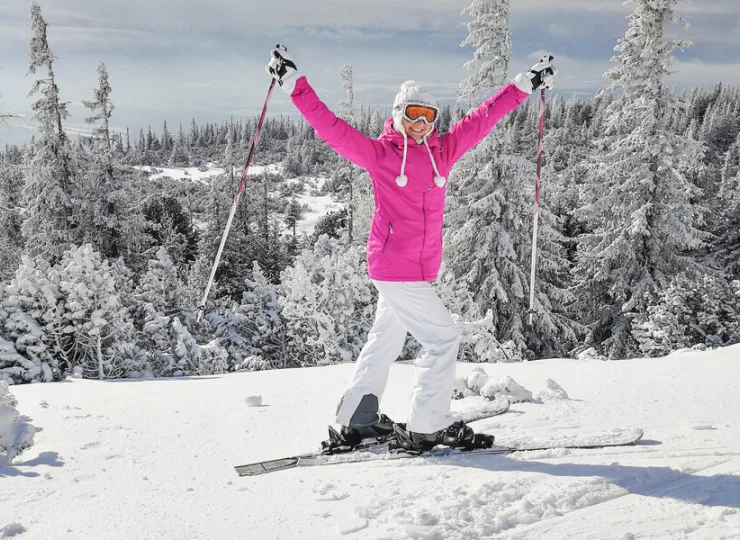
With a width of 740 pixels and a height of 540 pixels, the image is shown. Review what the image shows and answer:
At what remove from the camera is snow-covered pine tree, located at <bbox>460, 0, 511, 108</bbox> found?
1800 cm

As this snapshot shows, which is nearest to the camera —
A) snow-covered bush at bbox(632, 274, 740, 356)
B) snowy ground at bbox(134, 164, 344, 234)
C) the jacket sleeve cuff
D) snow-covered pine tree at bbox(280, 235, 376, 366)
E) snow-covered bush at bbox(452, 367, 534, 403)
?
the jacket sleeve cuff

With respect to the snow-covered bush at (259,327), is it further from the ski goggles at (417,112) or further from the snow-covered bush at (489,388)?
the ski goggles at (417,112)

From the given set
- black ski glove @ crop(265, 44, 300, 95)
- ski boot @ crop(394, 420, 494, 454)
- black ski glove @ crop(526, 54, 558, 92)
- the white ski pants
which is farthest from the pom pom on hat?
ski boot @ crop(394, 420, 494, 454)

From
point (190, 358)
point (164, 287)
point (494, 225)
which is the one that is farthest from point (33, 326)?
point (494, 225)

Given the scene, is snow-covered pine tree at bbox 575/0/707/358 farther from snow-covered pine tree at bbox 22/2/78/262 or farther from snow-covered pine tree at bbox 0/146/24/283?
snow-covered pine tree at bbox 22/2/78/262

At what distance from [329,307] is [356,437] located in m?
16.0

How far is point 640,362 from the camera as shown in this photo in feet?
17.1

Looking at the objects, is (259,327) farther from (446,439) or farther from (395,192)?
(395,192)

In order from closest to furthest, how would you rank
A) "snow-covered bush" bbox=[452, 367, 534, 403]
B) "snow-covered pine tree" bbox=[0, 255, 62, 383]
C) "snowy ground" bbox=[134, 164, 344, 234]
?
"snow-covered bush" bbox=[452, 367, 534, 403]
"snow-covered pine tree" bbox=[0, 255, 62, 383]
"snowy ground" bbox=[134, 164, 344, 234]

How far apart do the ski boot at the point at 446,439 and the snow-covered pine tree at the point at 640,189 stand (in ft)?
53.4

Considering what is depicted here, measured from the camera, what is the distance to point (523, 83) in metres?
3.35

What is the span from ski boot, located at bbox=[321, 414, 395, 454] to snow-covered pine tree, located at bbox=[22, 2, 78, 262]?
22542 millimetres

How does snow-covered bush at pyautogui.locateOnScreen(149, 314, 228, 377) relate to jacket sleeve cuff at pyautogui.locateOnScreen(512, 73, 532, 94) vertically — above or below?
below

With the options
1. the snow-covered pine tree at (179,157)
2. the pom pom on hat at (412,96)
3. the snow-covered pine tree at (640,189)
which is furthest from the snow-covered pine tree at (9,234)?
the snow-covered pine tree at (179,157)
